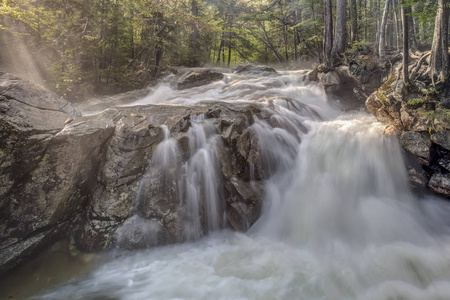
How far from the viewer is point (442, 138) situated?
476 centimetres

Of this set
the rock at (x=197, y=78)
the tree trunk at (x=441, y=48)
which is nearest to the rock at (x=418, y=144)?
the tree trunk at (x=441, y=48)

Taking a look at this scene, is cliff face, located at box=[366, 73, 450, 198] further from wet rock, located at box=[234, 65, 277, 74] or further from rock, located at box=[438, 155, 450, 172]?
wet rock, located at box=[234, 65, 277, 74]

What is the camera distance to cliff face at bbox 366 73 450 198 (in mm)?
4777

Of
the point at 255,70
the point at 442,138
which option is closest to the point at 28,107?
the point at 442,138

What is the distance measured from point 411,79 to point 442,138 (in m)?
1.78

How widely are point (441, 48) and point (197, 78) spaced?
9.48m

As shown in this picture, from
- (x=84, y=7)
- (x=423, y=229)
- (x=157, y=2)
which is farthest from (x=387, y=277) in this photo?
(x=157, y=2)

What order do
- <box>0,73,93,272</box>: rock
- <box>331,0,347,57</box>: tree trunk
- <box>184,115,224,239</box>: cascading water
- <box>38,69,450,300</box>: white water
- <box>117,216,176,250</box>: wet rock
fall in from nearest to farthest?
1. <box>38,69,450,300</box>: white water
2. <box>0,73,93,272</box>: rock
3. <box>117,216,176,250</box>: wet rock
4. <box>184,115,224,239</box>: cascading water
5. <box>331,0,347,57</box>: tree trunk

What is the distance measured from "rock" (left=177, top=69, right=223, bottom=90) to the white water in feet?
21.4

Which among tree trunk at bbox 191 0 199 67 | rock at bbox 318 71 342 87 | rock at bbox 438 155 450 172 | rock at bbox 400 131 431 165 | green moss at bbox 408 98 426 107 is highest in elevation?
tree trunk at bbox 191 0 199 67

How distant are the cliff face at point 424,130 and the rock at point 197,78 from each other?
28.0 feet

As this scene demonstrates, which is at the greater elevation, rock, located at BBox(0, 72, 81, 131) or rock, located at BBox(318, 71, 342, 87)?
rock, located at BBox(318, 71, 342, 87)

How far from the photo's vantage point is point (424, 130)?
16.5 feet

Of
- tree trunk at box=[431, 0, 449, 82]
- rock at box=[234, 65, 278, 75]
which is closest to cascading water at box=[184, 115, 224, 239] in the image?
tree trunk at box=[431, 0, 449, 82]
